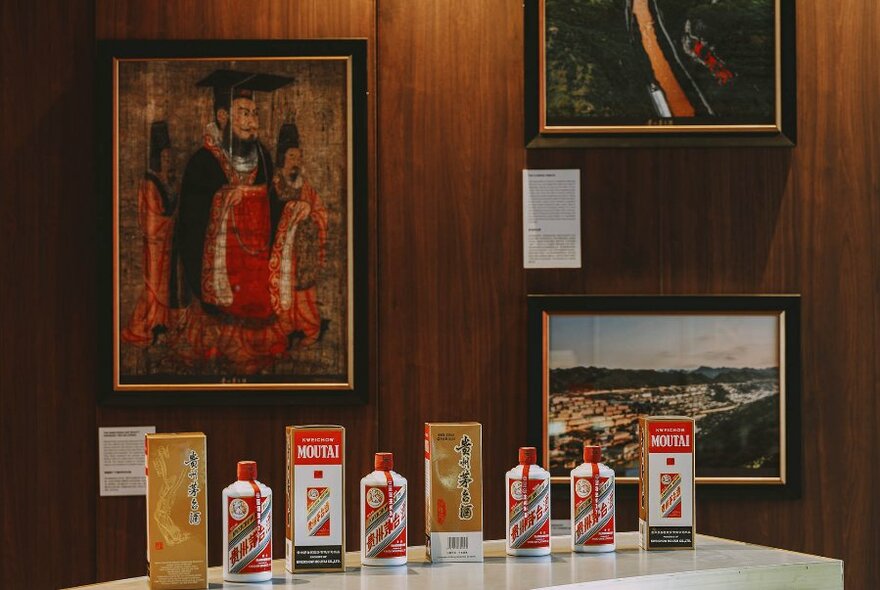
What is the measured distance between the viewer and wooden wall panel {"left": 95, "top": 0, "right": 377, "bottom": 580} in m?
2.89

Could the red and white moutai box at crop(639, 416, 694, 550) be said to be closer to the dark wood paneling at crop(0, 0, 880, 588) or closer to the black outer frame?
the dark wood paneling at crop(0, 0, 880, 588)

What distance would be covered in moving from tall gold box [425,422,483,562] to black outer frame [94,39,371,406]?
94cm

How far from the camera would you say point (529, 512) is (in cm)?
200

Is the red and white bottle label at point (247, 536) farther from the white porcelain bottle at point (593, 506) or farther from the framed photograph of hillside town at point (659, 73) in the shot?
the framed photograph of hillside town at point (659, 73)

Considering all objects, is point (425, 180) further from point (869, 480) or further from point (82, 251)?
point (869, 480)

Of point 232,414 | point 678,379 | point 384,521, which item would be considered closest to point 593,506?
point 384,521

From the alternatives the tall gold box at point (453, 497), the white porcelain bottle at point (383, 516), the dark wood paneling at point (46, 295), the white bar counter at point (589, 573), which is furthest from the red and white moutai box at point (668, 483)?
the dark wood paneling at point (46, 295)

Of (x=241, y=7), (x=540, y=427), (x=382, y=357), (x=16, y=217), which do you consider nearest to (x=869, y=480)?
(x=540, y=427)

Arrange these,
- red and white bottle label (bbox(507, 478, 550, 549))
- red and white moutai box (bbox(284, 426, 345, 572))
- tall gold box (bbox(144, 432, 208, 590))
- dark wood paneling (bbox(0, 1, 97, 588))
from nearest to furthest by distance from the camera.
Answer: tall gold box (bbox(144, 432, 208, 590))
red and white moutai box (bbox(284, 426, 345, 572))
red and white bottle label (bbox(507, 478, 550, 549))
dark wood paneling (bbox(0, 1, 97, 588))

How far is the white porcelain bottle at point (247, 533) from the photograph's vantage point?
180 centimetres

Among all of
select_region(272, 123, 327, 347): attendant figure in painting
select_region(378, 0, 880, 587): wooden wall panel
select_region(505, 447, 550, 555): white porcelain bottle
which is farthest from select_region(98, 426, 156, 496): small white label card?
select_region(505, 447, 550, 555): white porcelain bottle

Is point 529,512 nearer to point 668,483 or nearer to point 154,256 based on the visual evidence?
point 668,483

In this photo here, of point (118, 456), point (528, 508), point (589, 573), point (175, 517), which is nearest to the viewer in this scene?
point (175, 517)

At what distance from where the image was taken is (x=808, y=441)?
2.92 m
